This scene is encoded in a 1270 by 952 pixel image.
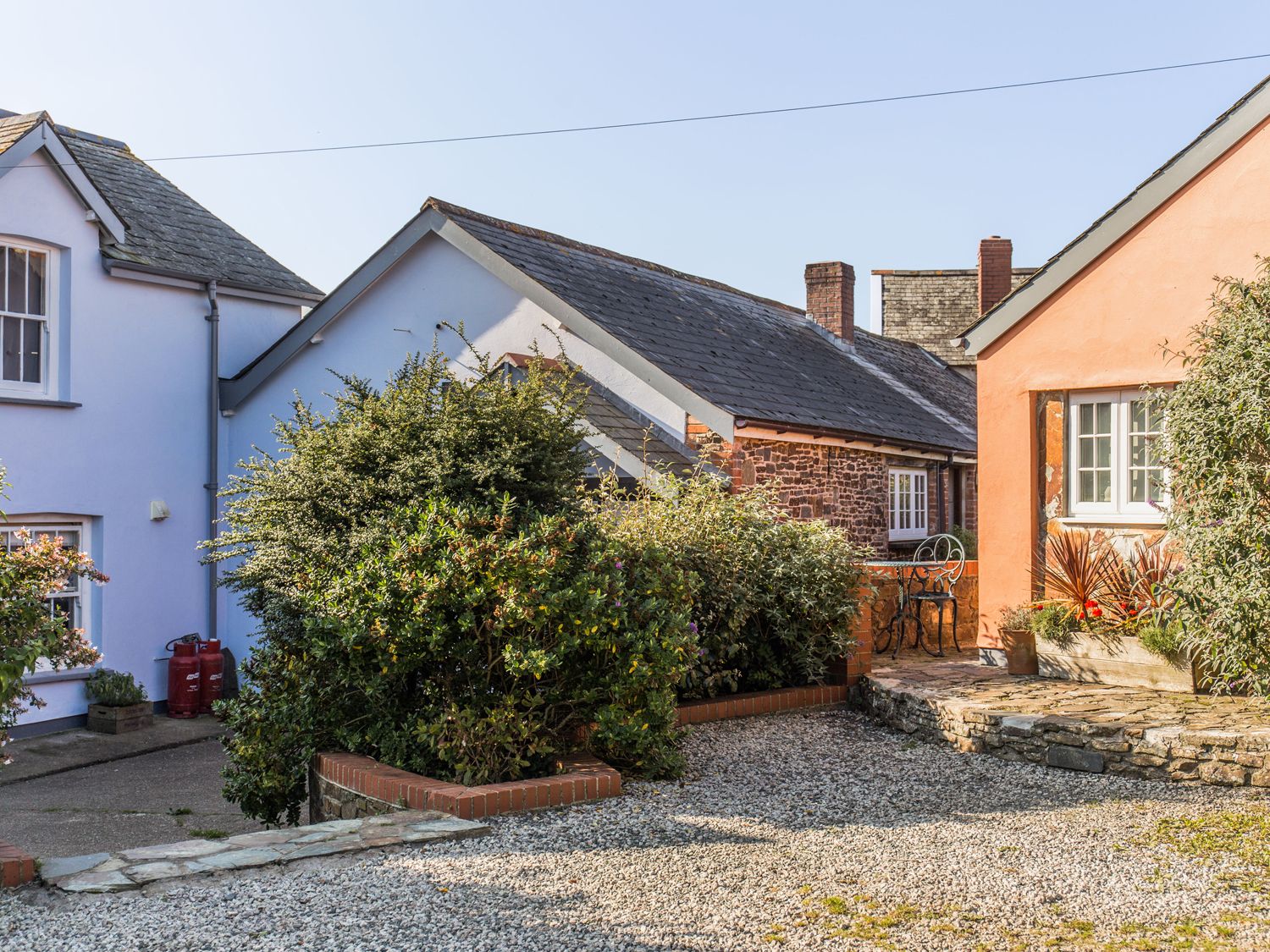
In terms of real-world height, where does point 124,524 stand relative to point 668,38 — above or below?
below

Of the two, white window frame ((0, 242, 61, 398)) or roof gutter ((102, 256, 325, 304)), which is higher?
roof gutter ((102, 256, 325, 304))

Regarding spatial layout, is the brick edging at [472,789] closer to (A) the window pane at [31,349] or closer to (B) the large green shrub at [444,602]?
(B) the large green shrub at [444,602]

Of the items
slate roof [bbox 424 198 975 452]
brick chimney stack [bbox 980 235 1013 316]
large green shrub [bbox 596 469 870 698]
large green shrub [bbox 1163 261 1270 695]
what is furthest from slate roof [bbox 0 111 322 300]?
brick chimney stack [bbox 980 235 1013 316]

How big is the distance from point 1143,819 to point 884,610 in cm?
621

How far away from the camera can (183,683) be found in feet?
47.2

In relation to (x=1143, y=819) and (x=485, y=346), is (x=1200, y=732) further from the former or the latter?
(x=485, y=346)

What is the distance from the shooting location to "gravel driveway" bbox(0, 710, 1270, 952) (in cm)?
458

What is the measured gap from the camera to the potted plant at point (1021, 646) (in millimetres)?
10625

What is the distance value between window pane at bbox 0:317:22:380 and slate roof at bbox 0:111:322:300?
138cm

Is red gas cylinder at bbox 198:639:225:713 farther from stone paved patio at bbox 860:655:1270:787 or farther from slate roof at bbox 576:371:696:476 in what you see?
stone paved patio at bbox 860:655:1270:787

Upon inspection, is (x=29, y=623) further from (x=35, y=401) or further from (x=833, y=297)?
(x=833, y=297)

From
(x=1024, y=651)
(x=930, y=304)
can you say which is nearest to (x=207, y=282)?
(x=1024, y=651)

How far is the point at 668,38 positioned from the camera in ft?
37.5

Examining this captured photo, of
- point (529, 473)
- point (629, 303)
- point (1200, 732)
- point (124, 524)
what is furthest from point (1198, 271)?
point (124, 524)
